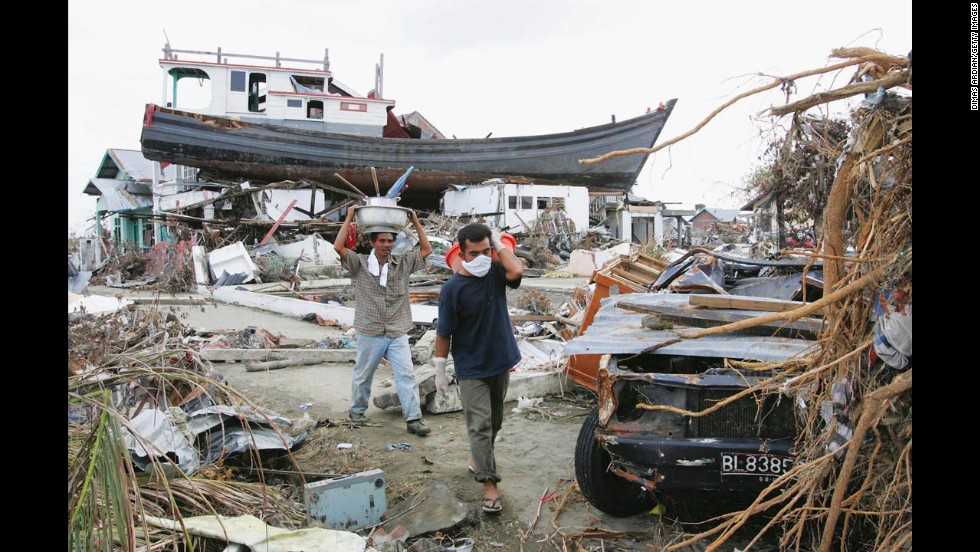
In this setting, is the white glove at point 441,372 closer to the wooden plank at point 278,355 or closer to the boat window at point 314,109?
the wooden plank at point 278,355

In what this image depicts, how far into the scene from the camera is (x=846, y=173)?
89.0 inches

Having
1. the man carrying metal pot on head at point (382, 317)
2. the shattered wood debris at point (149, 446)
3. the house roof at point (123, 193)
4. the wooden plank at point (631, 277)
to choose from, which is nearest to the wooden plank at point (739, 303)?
the man carrying metal pot on head at point (382, 317)

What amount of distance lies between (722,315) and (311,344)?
6.51 metres

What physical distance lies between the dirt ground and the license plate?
0.58 meters

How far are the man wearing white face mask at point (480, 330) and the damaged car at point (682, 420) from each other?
657 mm

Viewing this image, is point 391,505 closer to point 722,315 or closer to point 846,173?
point 722,315

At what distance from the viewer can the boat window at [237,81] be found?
26.0 meters

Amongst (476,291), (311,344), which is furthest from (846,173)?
(311,344)

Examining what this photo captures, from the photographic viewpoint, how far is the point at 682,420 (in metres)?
3.44

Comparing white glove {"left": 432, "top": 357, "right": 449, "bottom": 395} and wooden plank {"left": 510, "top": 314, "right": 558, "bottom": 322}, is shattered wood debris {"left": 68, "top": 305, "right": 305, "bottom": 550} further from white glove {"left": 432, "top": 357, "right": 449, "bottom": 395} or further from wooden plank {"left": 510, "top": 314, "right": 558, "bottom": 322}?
wooden plank {"left": 510, "top": 314, "right": 558, "bottom": 322}

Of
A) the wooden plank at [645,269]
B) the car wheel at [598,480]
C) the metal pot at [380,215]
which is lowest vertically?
the car wheel at [598,480]

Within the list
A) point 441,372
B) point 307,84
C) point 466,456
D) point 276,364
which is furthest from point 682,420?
point 307,84

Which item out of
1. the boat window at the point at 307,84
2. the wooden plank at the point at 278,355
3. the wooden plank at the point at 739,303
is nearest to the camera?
the wooden plank at the point at 739,303

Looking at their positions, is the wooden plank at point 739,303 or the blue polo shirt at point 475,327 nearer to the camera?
the wooden plank at point 739,303
